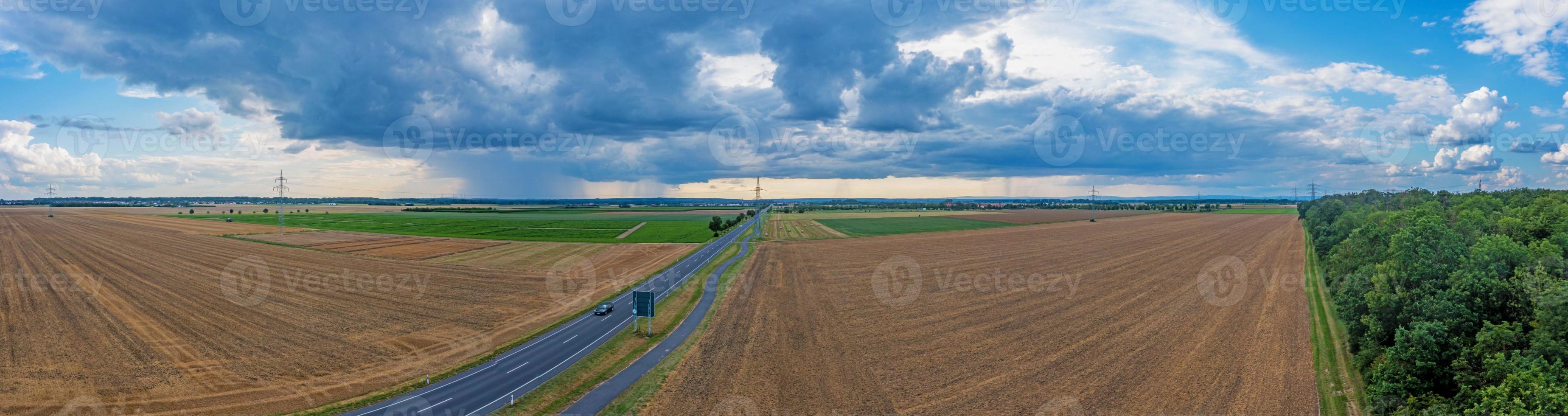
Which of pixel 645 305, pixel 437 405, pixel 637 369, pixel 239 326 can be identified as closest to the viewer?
pixel 437 405

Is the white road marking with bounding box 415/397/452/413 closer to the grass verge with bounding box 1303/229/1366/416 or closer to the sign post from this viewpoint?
the sign post

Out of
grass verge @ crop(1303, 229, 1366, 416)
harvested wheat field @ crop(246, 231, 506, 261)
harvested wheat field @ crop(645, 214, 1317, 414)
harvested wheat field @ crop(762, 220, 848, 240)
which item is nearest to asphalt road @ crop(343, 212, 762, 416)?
harvested wheat field @ crop(645, 214, 1317, 414)

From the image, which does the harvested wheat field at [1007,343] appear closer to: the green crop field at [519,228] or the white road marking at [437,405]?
the white road marking at [437,405]

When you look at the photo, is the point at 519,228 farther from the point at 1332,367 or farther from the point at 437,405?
the point at 1332,367

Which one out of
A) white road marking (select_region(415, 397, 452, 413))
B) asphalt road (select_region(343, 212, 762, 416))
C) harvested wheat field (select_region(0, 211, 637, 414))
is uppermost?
harvested wheat field (select_region(0, 211, 637, 414))

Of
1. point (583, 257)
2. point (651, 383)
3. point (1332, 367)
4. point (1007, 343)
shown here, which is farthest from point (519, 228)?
point (1332, 367)
